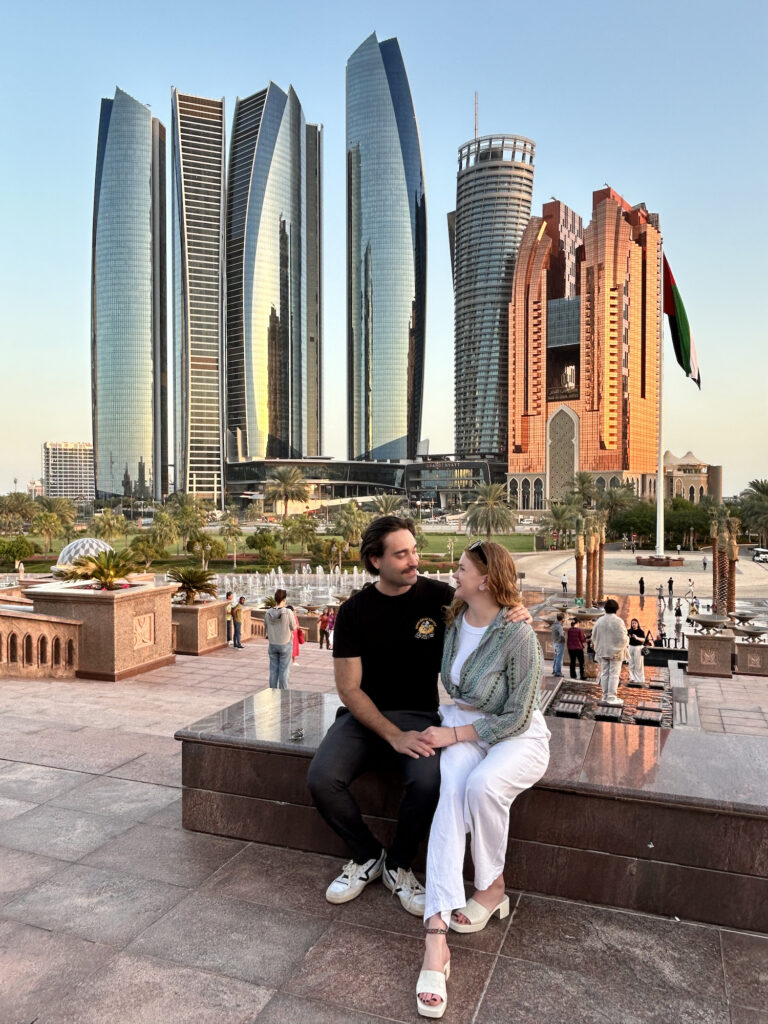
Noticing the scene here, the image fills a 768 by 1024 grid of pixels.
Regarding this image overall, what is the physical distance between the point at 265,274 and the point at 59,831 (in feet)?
502

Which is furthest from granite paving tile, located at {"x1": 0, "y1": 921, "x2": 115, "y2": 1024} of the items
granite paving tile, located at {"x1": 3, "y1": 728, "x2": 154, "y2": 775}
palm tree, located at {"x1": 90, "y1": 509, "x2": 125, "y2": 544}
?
palm tree, located at {"x1": 90, "y1": 509, "x2": 125, "y2": 544}

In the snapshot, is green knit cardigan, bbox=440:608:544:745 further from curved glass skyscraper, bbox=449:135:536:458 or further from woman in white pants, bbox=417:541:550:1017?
curved glass skyscraper, bbox=449:135:536:458

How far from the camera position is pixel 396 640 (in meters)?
3.61

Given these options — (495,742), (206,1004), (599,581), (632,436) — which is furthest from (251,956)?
(632,436)

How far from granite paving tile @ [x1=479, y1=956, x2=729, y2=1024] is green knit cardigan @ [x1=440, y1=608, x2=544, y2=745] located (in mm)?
915

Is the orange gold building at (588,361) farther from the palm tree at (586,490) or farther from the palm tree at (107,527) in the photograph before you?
the palm tree at (107,527)

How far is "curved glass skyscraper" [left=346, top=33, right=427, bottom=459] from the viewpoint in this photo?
164250 mm

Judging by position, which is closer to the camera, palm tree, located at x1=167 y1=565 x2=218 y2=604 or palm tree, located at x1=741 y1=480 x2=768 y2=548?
palm tree, located at x1=167 y1=565 x2=218 y2=604

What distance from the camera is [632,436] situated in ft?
410

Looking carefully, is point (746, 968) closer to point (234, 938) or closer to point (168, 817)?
point (234, 938)

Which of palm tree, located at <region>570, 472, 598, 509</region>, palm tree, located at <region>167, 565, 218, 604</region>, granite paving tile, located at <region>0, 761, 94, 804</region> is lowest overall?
granite paving tile, located at <region>0, 761, 94, 804</region>

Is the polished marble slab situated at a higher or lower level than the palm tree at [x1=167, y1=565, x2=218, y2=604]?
higher

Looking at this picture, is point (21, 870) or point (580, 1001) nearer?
point (580, 1001)

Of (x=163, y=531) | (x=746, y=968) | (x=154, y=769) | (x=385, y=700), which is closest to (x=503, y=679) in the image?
(x=385, y=700)
